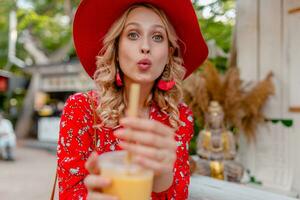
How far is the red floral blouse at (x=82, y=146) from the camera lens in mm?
1403

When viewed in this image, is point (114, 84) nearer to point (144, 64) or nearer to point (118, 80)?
point (118, 80)

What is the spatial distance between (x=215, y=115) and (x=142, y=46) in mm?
1693

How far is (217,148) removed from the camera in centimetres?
300

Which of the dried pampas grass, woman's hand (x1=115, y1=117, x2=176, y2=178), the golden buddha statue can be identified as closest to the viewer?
woman's hand (x1=115, y1=117, x2=176, y2=178)

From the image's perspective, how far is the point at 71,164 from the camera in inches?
55.4

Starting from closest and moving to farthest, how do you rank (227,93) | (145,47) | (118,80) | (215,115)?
(145,47)
(118,80)
(215,115)
(227,93)

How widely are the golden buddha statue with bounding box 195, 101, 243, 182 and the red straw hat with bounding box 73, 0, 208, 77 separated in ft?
3.88

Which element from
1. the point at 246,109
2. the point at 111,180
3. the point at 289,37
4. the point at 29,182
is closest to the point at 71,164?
the point at 111,180

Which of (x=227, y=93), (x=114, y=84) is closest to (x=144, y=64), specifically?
(x=114, y=84)

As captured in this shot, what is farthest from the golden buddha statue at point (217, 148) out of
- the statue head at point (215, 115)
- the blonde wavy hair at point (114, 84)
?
the blonde wavy hair at point (114, 84)

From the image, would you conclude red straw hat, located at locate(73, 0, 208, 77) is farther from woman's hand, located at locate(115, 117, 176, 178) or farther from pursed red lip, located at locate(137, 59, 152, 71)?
woman's hand, located at locate(115, 117, 176, 178)

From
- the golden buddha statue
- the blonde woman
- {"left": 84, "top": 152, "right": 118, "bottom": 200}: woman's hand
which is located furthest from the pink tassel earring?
the golden buddha statue

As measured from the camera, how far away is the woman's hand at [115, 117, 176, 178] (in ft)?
2.93

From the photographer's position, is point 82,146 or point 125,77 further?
point 125,77
